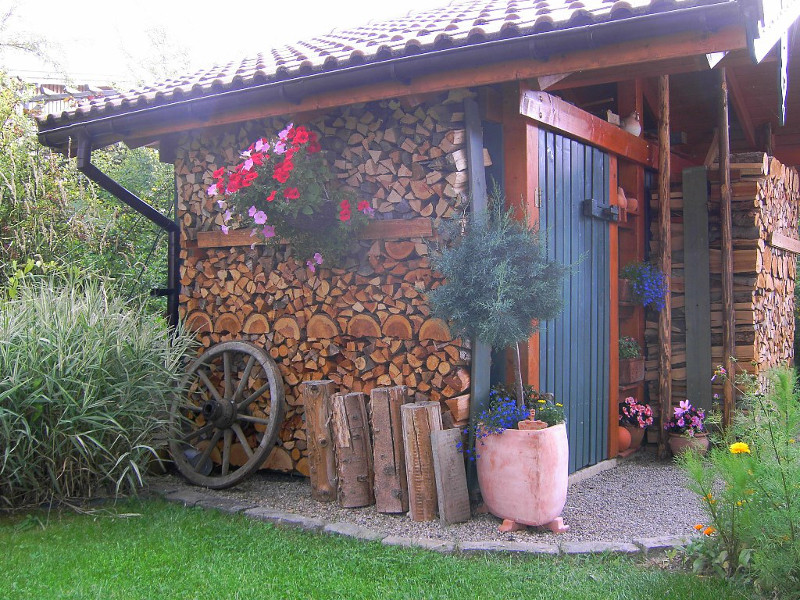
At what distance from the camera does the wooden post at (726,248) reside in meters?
6.38

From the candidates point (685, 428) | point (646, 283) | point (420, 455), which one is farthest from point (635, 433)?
point (420, 455)

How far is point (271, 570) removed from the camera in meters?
3.62

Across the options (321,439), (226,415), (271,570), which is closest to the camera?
(271,570)

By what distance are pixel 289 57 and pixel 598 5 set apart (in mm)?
2313

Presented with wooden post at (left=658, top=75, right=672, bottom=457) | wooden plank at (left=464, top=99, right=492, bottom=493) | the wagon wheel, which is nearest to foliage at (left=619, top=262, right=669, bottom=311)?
wooden post at (left=658, top=75, right=672, bottom=457)

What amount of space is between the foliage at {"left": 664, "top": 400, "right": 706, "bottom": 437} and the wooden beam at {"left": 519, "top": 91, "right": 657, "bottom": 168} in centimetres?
213

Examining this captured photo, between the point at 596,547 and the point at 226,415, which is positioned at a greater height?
the point at 226,415

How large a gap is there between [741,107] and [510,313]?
5090 mm

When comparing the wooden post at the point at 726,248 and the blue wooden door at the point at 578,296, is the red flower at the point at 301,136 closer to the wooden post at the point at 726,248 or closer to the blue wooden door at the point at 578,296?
the blue wooden door at the point at 578,296

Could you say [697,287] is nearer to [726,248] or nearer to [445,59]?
[726,248]

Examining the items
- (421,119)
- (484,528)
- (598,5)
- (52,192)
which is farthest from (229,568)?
(52,192)

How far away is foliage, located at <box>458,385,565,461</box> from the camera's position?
434cm

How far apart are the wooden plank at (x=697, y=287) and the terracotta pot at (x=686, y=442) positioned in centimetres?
38

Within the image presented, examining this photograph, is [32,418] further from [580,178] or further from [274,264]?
[580,178]
